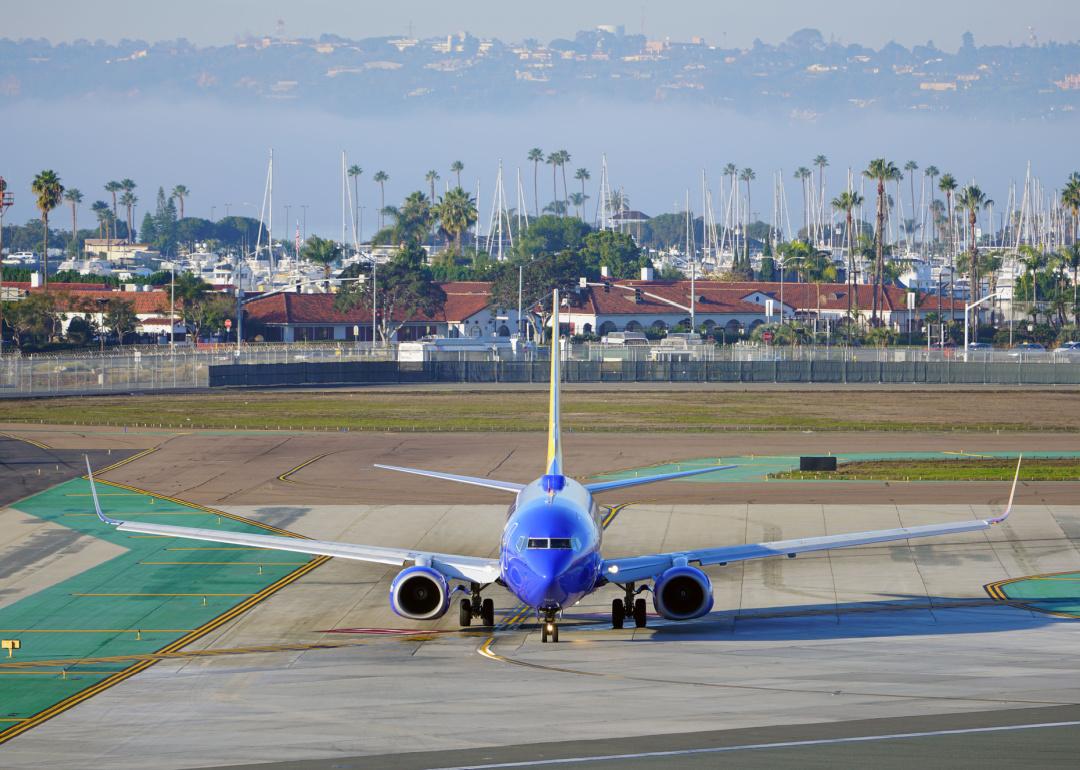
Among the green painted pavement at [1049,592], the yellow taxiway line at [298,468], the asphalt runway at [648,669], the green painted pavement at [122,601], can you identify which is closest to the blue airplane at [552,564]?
the asphalt runway at [648,669]

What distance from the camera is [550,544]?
105ft

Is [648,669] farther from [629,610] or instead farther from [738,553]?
[738,553]

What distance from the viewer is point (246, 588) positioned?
42.2 m

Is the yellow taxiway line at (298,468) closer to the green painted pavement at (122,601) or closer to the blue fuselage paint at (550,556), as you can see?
the green painted pavement at (122,601)

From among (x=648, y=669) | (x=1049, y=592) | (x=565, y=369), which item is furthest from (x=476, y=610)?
(x=565, y=369)

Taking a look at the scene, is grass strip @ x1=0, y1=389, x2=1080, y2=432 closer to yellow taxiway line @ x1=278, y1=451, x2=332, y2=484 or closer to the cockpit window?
yellow taxiway line @ x1=278, y1=451, x2=332, y2=484

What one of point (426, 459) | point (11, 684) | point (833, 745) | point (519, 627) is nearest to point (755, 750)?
point (833, 745)

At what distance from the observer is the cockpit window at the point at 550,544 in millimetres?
32094

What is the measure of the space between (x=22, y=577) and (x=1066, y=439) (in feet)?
208

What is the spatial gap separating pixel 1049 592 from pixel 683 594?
42.6ft

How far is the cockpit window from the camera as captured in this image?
3209 centimetres

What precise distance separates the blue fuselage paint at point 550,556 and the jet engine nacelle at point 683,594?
1.71 meters

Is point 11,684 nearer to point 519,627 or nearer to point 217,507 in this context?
point 519,627

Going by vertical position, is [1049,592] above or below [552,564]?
below
